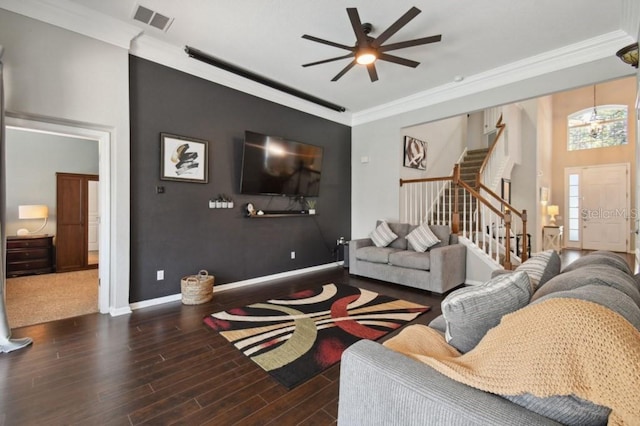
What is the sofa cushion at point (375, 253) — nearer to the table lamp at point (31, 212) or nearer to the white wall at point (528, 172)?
the white wall at point (528, 172)

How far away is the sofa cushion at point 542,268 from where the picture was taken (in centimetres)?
163

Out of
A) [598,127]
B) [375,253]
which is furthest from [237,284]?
[598,127]

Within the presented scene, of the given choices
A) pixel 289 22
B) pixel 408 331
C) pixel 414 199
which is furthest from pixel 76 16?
pixel 414 199

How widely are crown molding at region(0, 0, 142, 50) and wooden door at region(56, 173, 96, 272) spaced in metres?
3.44

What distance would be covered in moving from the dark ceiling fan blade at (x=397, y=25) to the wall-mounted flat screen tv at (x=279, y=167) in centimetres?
205

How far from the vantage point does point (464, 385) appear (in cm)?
Answer: 80

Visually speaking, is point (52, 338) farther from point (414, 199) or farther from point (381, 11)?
point (414, 199)

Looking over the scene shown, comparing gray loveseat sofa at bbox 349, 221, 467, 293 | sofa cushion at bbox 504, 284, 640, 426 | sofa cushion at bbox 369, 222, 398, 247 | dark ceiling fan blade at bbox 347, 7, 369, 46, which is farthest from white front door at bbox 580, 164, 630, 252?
sofa cushion at bbox 504, 284, 640, 426

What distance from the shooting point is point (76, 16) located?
8.85ft

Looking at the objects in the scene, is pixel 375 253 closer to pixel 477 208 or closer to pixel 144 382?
pixel 477 208

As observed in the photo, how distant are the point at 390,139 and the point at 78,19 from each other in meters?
4.46

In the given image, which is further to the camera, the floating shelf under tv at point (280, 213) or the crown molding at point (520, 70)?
the floating shelf under tv at point (280, 213)

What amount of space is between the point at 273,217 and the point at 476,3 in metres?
3.54

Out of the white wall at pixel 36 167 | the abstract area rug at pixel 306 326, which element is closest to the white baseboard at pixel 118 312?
the abstract area rug at pixel 306 326
